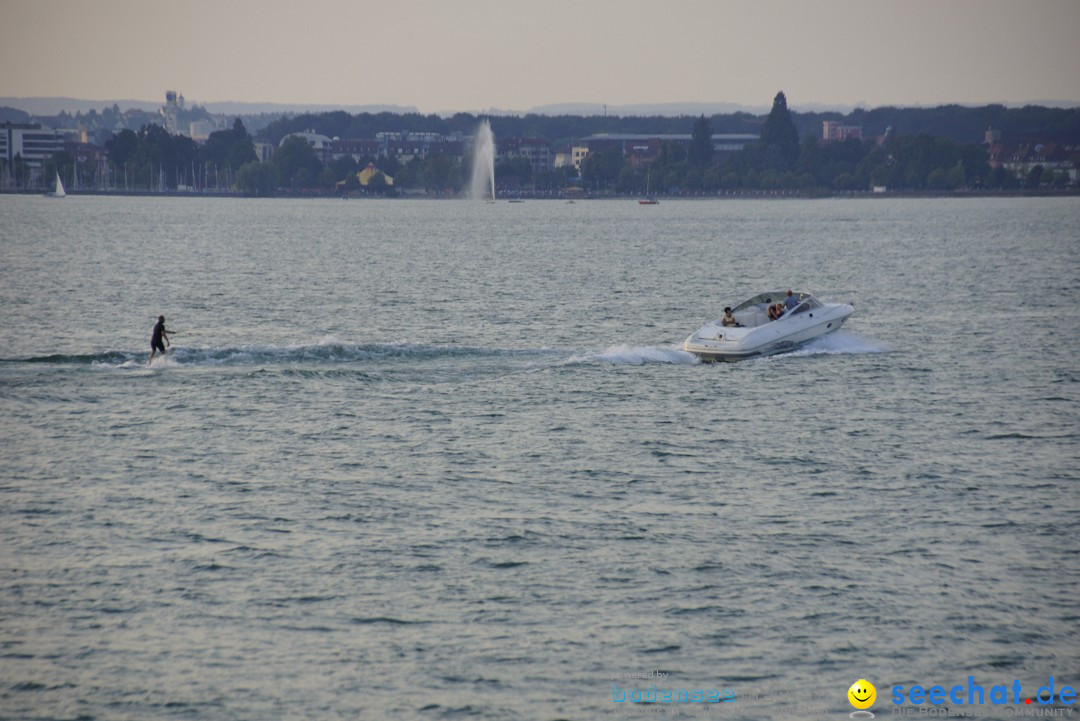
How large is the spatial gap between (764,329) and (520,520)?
2537cm

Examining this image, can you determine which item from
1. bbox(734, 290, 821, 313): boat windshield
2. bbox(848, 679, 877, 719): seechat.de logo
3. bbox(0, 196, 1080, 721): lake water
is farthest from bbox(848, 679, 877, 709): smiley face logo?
bbox(734, 290, 821, 313): boat windshield

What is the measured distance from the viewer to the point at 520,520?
32.6 metres

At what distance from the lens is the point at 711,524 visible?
106 ft

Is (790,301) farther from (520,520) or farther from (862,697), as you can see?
(862,697)

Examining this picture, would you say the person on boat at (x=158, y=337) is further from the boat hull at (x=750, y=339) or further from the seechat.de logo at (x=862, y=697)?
the seechat.de logo at (x=862, y=697)

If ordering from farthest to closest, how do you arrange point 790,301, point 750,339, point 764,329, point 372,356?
point 790,301 → point 372,356 → point 764,329 → point 750,339

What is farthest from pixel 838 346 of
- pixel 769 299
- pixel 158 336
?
pixel 158 336

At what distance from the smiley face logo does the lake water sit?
0.71ft

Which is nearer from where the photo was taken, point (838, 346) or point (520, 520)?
point (520, 520)

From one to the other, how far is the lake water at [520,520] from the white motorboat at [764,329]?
2.69ft

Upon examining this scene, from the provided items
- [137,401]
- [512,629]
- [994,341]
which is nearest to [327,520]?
[512,629]

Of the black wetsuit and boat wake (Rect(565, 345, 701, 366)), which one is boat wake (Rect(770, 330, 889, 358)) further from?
the black wetsuit

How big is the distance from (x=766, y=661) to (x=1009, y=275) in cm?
9509

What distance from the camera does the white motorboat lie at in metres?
54.6
